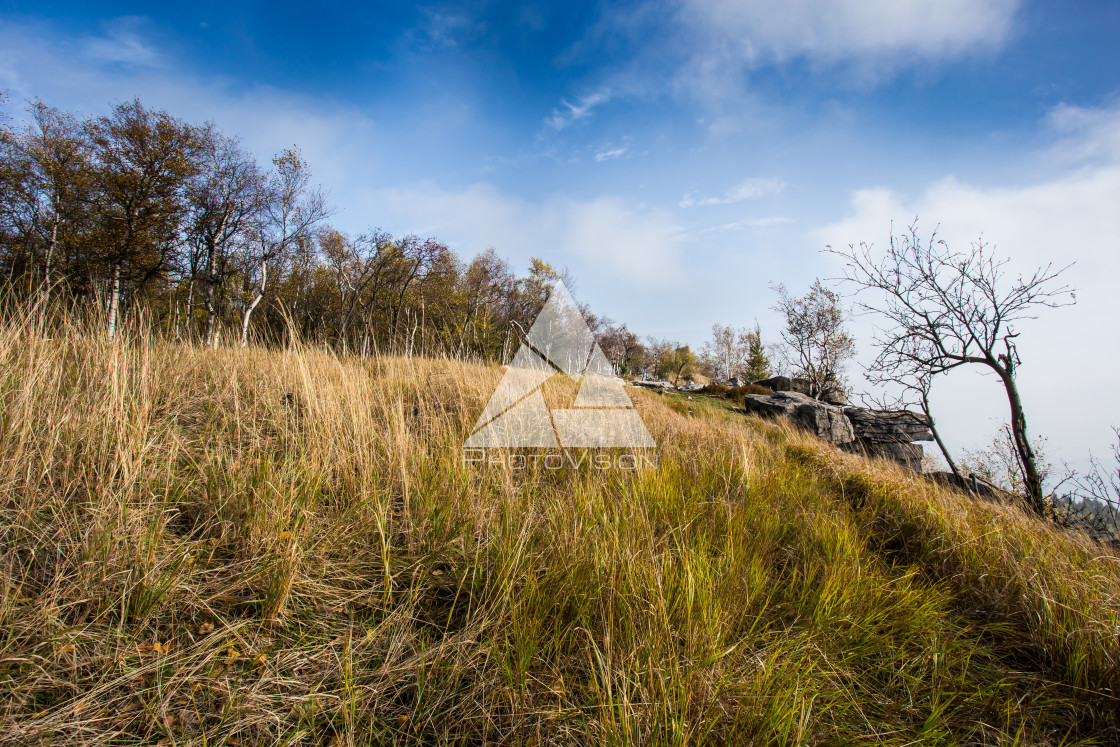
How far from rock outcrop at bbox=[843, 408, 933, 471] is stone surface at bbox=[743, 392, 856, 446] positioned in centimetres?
38

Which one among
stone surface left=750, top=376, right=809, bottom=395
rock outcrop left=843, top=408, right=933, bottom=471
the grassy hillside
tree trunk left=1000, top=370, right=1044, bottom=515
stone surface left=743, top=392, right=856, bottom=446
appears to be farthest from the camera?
stone surface left=750, top=376, right=809, bottom=395

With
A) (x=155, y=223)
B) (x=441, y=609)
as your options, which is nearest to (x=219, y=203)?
(x=155, y=223)

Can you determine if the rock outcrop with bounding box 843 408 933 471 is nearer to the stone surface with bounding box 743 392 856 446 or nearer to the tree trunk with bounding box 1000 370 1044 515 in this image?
the stone surface with bounding box 743 392 856 446

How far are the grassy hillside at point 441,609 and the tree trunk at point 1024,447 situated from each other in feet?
17.6

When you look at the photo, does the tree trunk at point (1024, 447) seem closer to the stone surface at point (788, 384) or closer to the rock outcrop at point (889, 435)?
the rock outcrop at point (889, 435)

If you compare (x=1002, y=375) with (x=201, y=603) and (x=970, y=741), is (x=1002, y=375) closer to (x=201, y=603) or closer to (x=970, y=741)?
(x=970, y=741)

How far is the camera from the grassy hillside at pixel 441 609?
1.51 metres

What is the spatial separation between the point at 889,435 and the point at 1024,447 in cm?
451

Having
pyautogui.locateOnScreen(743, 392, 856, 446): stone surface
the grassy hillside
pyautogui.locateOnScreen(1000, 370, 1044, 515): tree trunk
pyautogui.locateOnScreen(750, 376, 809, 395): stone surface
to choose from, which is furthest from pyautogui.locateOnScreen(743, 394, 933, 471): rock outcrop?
the grassy hillside

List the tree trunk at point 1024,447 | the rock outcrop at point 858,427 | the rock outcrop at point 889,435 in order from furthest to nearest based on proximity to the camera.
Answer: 1. the rock outcrop at point 858,427
2. the rock outcrop at point 889,435
3. the tree trunk at point 1024,447

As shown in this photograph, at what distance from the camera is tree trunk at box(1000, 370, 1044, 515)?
7211 millimetres

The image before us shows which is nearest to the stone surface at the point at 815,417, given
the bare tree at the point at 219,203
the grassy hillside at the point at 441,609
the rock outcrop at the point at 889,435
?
the rock outcrop at the point at 889,435

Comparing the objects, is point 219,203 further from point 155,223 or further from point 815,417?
point 815,417

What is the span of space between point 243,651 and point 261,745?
470 mm
